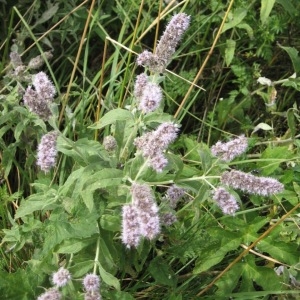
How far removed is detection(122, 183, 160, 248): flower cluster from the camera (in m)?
1.25

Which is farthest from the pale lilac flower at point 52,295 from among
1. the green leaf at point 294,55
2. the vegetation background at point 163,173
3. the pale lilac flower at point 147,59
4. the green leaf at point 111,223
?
the green leaf at point 294,55

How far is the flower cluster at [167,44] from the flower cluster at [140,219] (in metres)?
0.38

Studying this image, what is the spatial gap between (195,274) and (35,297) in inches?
18.6

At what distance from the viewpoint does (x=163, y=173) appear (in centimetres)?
158

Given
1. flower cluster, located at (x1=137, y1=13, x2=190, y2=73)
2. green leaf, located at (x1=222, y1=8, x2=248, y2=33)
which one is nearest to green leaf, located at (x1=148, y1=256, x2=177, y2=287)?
flower cluster, located at (x1=137, y1=13, x2=190, y2=73)

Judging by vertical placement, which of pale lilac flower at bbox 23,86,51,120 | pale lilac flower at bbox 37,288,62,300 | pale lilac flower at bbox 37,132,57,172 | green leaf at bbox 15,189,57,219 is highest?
pale lilac flower at bbox 23,86,51,120

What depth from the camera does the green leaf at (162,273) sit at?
5.49 feet

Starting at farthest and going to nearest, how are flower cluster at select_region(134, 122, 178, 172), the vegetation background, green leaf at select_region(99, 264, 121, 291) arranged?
1. the vegetation background
2. green leaf at select_region(99, 264, 121, 291)
3. flower cluster at select_region(134, 122, 178, 172)

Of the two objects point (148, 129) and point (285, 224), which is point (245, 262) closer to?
point (285, 224)

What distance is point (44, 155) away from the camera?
1.41 meters

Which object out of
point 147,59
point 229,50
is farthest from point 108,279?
point 229,50

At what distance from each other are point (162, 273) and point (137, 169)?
1.27 feet

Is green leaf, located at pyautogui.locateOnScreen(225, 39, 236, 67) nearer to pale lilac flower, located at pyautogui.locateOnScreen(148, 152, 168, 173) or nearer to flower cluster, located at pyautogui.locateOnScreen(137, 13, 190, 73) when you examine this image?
flower cluster, located at pyautogui.locateOnScreen(137, 13, 190, 73)

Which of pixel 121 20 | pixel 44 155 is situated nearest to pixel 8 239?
pixel 44 155
